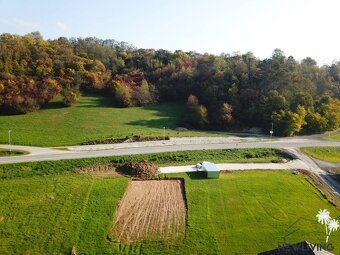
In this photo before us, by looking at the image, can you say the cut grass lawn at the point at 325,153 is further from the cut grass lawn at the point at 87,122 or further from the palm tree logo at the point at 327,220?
the palm tree logo at the point at 327,220

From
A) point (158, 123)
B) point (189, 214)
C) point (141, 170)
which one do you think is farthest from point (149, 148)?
point (189, 214)

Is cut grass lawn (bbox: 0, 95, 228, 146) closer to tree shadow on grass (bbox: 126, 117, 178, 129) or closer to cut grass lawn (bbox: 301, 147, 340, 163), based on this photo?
tree shadow on grass (bbox: 126, 117, 178, 129)

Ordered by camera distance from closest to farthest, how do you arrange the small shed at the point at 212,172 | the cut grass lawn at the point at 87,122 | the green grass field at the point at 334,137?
the small shed at the point at 212,172 → the cut grass lawn at the point at 87,122 → the green grass field at the point at 334,137

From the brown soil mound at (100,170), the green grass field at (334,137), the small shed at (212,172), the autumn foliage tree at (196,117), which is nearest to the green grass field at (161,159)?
the brown soil mound at (100,170)

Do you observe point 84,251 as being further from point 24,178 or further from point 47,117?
point 47,117

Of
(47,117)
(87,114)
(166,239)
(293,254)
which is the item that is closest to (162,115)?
(87,114)

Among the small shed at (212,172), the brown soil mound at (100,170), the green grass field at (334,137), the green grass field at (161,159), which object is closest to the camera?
the green grass field at (161,159)
